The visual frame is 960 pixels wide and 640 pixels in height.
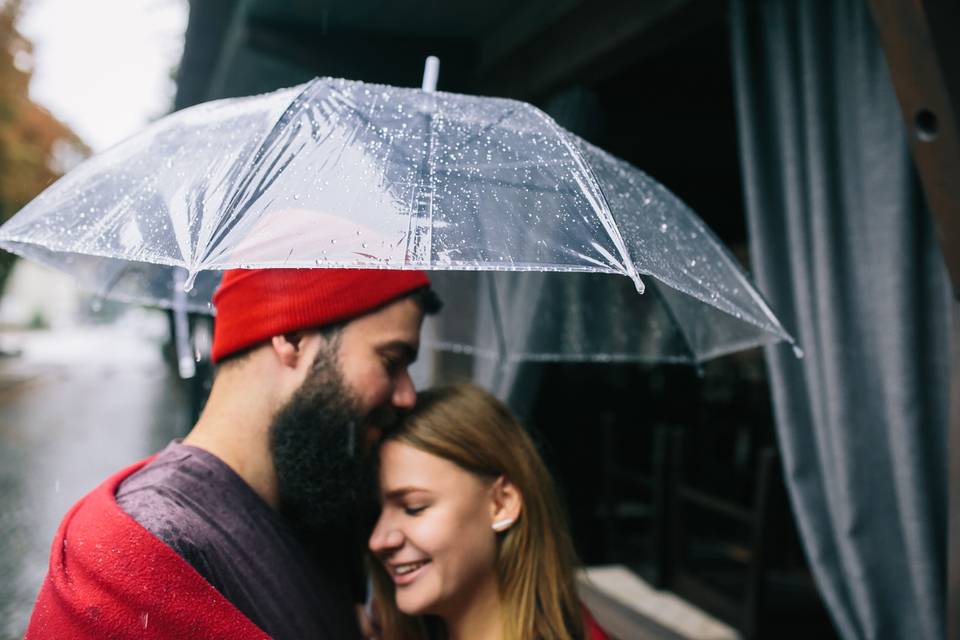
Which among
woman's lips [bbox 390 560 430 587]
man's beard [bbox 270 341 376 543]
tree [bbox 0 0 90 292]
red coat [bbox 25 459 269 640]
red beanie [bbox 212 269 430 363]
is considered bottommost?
woman's lips [bbox 390 560 430 587]

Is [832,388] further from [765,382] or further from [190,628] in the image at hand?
[765,382]

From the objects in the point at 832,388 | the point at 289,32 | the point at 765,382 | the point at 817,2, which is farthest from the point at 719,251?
the point at 765,382

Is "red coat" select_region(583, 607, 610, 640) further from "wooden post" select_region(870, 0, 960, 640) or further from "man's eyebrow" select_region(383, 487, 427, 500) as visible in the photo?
"wooden post" select_region(870, 0, 960, 640)

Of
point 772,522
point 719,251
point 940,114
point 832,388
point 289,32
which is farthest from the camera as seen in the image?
point 289,32

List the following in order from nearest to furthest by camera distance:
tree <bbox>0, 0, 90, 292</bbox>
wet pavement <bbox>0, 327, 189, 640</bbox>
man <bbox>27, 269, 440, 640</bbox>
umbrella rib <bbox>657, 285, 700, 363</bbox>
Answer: man <bbox>27, 269, 440, 640</bbox> → umbrella rib <bbox>657, 285, 700, 363</bbox> → wet pavement <bbox>0, 327, 189, 640</bbox> → tree <bbox>0, 0, 90, 292</bbox>

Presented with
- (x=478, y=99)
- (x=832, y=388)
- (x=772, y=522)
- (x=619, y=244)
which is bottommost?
(x=772, y=522)

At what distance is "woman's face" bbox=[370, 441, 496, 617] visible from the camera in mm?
1692

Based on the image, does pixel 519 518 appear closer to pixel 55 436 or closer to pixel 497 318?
pixel 497 318

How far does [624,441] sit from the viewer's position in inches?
229

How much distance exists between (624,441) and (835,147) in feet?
13.1

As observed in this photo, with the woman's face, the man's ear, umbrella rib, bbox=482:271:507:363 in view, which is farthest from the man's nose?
umbrella rib, bbox=482:271:507:363

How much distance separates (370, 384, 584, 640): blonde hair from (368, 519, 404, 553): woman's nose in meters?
0.19

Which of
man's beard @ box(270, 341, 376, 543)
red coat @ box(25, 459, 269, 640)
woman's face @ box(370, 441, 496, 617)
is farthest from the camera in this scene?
woman's face @ box(370, 441, 496, 617)

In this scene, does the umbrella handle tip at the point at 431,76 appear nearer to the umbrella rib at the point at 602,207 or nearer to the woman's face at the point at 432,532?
the umbrella rib at the point at 602,207
